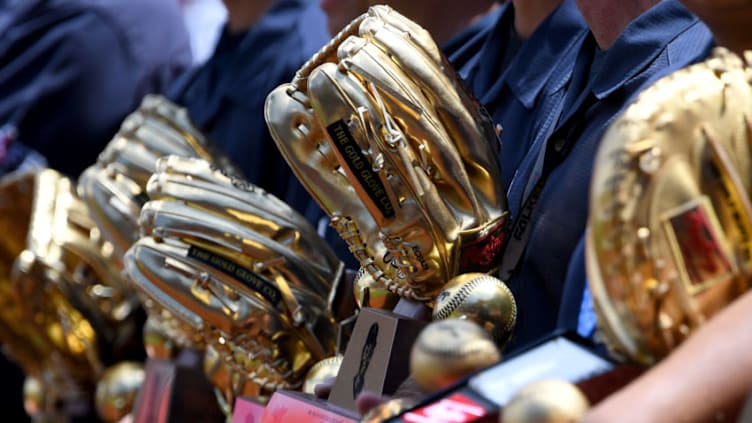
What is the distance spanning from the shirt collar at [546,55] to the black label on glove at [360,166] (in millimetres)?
227

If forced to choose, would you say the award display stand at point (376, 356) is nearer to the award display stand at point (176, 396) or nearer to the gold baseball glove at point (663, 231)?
the gold baseball glove at point (663, 231)

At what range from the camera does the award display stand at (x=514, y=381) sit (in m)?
0.58

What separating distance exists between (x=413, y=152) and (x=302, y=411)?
0.19m

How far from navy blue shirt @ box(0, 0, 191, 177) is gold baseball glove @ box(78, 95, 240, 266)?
60cm

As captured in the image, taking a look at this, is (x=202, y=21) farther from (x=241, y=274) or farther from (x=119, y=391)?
(x=241, y=274)

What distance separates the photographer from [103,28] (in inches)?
79.9

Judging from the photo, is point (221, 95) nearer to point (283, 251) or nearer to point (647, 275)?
point (283, 251)

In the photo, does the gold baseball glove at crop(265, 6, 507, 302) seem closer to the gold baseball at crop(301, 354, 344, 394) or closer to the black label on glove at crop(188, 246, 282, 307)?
the gold baseball at crop(301, 354, 344, 394)

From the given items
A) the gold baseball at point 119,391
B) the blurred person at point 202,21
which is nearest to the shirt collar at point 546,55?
the gold baseball at point 119,391

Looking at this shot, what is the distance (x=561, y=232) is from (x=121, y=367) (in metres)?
0.88

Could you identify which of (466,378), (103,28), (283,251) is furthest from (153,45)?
(466,378)

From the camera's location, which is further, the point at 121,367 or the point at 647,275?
the point at 121,367

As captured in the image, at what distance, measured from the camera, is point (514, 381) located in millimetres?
583

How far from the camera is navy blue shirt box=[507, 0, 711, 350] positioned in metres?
0.83
